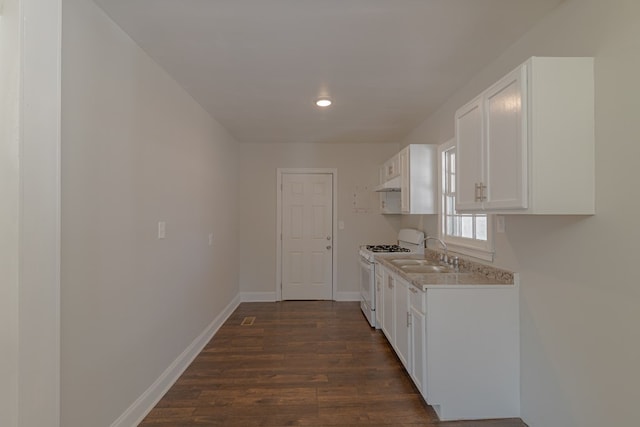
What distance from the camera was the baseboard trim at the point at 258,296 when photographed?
4.93 meters

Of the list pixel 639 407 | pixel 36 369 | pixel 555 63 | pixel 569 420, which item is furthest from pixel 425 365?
pixel 36 369

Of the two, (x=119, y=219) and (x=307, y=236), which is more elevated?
(x=119, y=219)

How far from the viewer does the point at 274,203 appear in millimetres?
4977

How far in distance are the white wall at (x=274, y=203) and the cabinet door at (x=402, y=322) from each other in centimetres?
216

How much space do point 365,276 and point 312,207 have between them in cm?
146

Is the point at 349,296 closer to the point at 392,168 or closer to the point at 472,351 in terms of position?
the point at 392,168

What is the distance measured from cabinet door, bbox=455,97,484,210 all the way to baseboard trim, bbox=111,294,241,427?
2.56 meters

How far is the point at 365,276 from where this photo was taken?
4180mm

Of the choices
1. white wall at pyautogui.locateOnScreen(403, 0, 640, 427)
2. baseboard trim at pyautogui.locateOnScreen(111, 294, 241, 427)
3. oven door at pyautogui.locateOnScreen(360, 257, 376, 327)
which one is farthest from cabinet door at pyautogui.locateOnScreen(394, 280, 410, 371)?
baseboard trim at pyautogui.locateOnScreen(111, 294, 241, 427)

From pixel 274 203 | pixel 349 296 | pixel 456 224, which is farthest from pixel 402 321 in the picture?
pixel 274 203

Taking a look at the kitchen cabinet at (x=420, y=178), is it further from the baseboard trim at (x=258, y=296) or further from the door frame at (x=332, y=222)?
the baseboard trim at (x=258, y=296)

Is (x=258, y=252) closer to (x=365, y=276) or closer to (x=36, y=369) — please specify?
(x=365, y=276)

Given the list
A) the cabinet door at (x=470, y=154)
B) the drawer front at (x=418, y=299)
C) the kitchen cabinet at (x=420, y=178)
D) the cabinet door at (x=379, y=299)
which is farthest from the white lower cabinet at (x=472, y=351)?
the kitchen cabinet at (x=420, y=178)

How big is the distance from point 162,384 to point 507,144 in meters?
2.87
